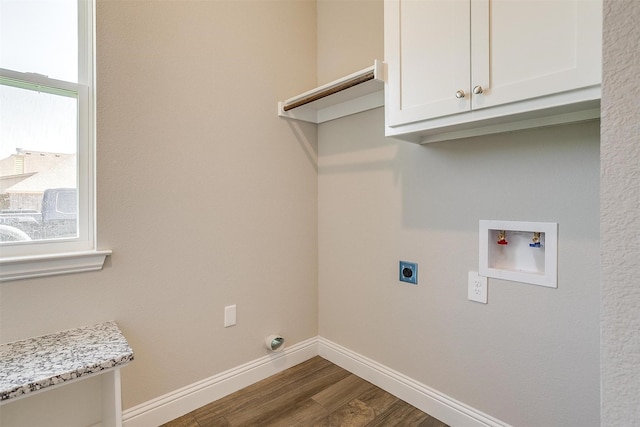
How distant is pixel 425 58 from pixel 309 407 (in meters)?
1.77

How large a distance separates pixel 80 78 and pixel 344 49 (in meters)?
1.44

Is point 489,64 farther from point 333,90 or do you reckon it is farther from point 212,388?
point 212,388

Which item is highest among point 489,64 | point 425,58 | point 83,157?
point 425,58

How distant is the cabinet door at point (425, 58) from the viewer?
121cm

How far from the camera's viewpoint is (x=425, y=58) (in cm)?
131

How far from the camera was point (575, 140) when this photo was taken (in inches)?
48.1

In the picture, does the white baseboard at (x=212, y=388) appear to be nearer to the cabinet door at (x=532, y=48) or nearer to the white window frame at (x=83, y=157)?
the white window frame at (x=83, y=157)

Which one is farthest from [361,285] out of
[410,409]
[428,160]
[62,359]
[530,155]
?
[62,359]

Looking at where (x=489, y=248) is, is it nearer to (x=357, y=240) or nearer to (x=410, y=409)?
(x=357, y=240)

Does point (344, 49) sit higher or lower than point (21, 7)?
higher

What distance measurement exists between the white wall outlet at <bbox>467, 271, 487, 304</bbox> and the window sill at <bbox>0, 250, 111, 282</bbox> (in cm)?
163

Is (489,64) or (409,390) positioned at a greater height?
(489,64)

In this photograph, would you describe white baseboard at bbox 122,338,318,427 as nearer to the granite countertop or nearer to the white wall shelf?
the granite countertop

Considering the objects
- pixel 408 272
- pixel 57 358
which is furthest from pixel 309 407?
pixel 57 358
